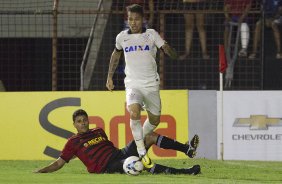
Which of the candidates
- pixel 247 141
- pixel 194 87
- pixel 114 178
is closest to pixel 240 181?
pixel 114 178

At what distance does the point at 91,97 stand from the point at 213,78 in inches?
103

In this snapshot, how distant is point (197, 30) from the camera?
19.8 meters

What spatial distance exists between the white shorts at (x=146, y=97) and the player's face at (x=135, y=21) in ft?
2.72

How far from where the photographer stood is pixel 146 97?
1519 cm

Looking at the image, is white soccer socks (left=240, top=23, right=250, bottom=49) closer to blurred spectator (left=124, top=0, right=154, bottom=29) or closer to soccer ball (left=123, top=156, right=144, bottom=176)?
blurred spectator (left=124, top=0, right=154, bottom=29)

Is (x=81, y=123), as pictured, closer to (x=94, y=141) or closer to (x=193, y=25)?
(x=94, y=141)

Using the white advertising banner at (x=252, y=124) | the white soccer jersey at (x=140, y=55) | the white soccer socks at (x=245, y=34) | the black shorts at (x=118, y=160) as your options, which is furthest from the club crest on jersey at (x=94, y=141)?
the white soccer socks at (x=245, y=34)

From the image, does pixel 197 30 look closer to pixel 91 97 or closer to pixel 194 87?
pixel 194 87

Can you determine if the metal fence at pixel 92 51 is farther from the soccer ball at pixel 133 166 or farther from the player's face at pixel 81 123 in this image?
the soccer ball at pixel 133 166

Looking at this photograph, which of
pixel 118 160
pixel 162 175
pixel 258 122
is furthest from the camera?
pixel 258 122

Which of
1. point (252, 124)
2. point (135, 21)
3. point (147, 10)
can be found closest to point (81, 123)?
point (135, 21)

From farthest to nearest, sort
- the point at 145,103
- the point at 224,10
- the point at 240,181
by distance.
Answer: the point at 224,10
the point at 145,103
the point at 240,181

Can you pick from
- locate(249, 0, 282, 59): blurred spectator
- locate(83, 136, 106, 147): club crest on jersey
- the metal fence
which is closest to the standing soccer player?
locate(83, 136, 106, 147): club crest on jersey

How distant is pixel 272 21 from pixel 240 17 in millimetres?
667
